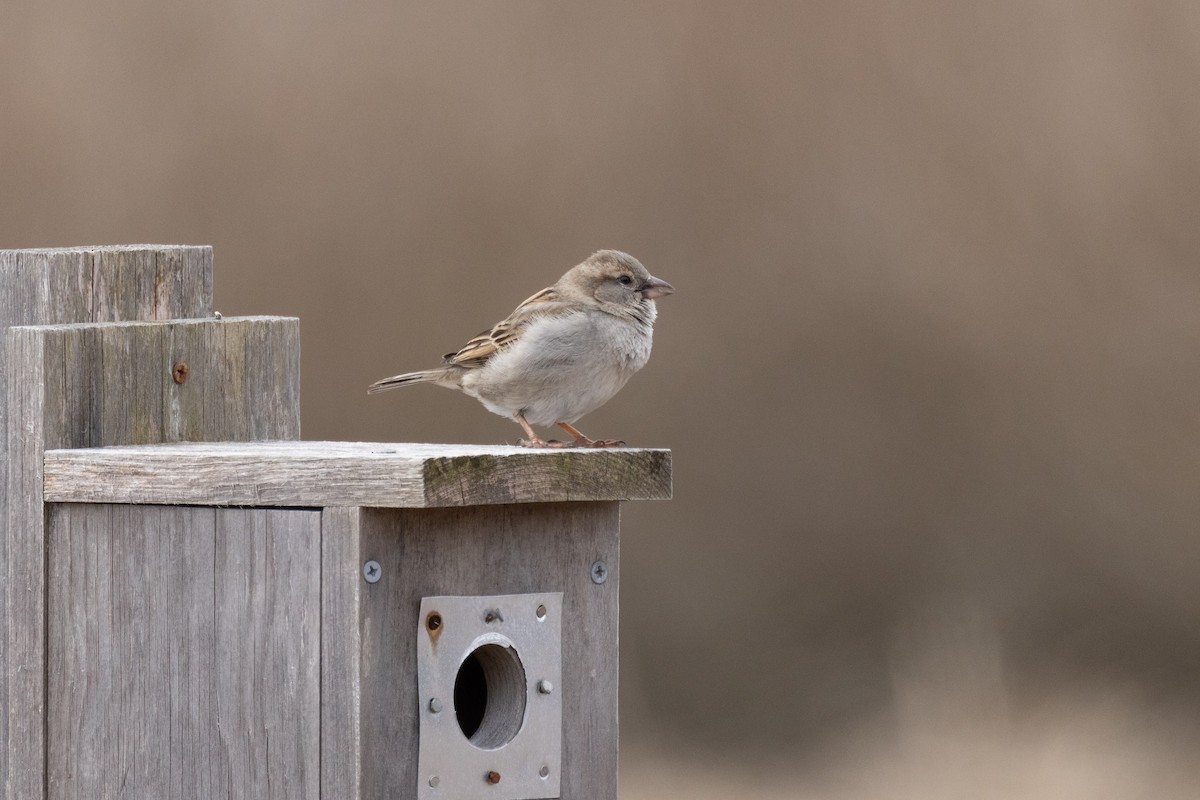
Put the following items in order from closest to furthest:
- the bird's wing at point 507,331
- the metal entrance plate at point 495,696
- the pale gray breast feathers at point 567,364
Result: the metal entrance plate at point 495,696 < the pale gray breast feathers at point 567,364 < the bird's wing at point 507,331

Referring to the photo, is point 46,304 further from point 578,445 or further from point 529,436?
point 529,436

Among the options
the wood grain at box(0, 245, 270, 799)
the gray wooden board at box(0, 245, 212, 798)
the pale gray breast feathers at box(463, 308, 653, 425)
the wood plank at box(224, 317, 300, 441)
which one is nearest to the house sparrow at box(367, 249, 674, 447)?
the pale gray breast feathers at box(463, 308, 653, 425)

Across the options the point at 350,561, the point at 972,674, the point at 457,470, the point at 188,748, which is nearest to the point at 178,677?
the point at 188,748

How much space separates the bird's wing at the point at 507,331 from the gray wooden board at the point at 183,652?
1.16m

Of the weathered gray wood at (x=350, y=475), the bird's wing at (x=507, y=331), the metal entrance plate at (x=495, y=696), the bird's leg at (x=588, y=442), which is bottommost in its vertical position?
the metal entrance plate at (x=495, y=696)

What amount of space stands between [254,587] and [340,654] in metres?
0.17

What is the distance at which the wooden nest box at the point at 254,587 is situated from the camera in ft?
8.75

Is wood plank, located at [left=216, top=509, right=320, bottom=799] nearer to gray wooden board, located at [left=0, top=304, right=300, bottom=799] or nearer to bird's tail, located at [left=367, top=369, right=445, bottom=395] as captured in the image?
gray wooden board, located at [left=0, top=304, right=300, bottom=799]

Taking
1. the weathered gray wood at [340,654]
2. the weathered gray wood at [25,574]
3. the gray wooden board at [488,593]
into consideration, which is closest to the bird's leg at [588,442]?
the gray wooden board at [488,593]

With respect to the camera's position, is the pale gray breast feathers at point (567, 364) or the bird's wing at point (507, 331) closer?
the pale gray breast feathers at point (567, 364)

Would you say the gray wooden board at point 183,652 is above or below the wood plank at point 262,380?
below

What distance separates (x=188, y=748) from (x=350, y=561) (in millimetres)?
408

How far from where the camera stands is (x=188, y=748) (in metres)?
2.77

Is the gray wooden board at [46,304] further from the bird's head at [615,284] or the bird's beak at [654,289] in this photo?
the bird's beak at [654,289]
